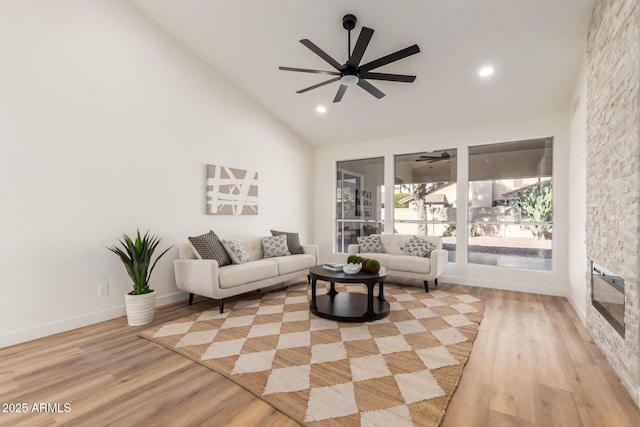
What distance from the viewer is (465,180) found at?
5.32 m

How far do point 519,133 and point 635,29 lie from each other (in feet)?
10.1

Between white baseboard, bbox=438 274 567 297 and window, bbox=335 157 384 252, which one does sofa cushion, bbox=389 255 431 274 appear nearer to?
white baseboard, bbox=438 274 567 297

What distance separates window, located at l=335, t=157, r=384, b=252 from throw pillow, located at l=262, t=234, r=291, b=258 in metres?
2.00

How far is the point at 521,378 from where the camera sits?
2.20 m

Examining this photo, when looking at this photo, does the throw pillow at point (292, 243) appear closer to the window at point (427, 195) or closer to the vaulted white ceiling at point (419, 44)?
the window at point (427, 195)

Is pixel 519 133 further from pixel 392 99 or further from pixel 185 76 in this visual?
pixel 185 76

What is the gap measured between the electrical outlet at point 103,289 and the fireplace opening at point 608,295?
4.77m

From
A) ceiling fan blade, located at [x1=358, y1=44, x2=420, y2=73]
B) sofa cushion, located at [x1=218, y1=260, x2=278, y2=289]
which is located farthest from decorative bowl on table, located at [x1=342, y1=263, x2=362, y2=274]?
ceiling fan blade, located at [x1=358, y1=44, x2=420, y2=73]

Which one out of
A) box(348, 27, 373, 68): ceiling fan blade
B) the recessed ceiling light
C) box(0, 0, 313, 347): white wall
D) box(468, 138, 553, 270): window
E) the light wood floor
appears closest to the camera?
the light wood floor

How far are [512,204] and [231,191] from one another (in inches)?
181

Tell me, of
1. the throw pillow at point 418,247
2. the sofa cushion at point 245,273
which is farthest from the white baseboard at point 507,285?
the sofa cushion at point 245,273

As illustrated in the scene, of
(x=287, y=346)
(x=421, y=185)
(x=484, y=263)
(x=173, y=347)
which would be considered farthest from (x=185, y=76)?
(x=484, y=263)

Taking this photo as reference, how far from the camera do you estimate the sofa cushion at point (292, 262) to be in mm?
4457

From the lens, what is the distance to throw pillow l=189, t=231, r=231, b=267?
3979 mm
